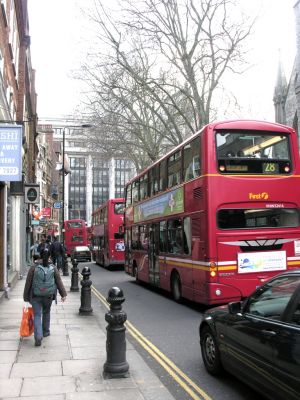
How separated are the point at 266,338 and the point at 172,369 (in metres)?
2.37

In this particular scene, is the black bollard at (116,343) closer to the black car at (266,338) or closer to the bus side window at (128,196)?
the black car at (266,338)

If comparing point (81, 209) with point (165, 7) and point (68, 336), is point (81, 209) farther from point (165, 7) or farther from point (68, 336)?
point (68, 336)

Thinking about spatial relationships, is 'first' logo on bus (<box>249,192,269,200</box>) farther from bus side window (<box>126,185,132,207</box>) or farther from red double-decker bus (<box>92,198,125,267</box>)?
red double-decker bus (<box>92,198,125,267</box>)

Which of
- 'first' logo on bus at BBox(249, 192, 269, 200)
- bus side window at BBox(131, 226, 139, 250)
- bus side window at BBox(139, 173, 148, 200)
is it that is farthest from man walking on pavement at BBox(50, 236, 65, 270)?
'first' logo on bus at BBox(249, 192, 269, 200)

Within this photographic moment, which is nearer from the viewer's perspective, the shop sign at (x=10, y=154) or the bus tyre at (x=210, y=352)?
the bus tyre at (x=210, y=352)

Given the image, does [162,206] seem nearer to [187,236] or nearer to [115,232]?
[187,236]

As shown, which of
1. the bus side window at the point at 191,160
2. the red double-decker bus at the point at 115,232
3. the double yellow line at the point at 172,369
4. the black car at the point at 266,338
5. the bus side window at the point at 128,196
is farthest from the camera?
the red double-decker bus at the point at 115,232

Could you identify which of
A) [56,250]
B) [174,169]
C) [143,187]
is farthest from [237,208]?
[56,250]

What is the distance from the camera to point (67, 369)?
6289 millimetres

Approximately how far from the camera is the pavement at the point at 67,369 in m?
5.32

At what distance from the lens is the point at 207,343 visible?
20.4ft

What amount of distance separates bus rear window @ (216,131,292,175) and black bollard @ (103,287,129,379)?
5536mm

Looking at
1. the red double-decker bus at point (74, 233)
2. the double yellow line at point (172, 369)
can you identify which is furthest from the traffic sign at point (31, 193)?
the red double-decker bus at point (74, 233)

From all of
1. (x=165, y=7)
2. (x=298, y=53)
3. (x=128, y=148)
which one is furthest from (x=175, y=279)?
(x=128, y=148)
